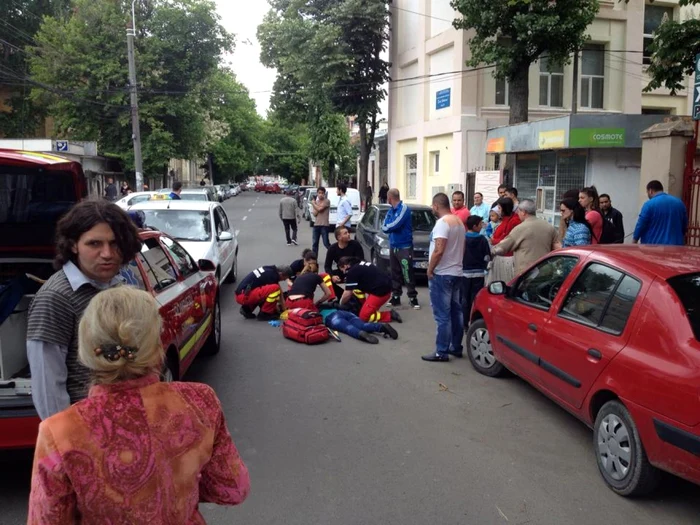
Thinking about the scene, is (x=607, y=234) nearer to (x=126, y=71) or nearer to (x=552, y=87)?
(x=552, y=87)

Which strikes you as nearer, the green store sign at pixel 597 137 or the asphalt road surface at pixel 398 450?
the asphalt road surface at pixel 398 450

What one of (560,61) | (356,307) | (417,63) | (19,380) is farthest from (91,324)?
(417,63)

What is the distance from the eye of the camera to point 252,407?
5570mm

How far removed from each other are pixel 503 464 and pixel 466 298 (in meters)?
3.23

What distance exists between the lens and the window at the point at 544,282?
522 centimetres

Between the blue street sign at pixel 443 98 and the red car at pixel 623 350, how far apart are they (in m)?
18.8

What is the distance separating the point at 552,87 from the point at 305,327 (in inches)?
733

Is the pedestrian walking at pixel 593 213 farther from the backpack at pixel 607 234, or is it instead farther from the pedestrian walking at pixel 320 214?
the pedestrian walking at pixel 320 214

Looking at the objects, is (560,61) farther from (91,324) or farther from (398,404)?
(91,324)

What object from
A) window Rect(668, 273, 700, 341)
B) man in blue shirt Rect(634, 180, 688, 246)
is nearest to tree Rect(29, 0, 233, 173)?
man in blue shirt Rect(634, 180, 688, 246)

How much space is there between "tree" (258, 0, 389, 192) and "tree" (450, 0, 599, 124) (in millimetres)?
10585

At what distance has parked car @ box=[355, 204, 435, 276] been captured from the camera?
11828mm

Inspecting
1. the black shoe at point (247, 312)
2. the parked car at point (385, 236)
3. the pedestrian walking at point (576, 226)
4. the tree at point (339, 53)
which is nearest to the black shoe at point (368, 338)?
the black shoe at point (247, 312)

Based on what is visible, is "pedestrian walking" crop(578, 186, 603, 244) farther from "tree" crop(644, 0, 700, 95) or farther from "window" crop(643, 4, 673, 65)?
"window" crop(643, 4, 673, 65)
